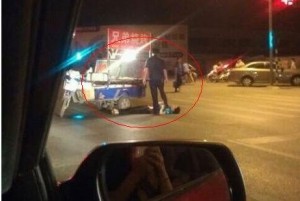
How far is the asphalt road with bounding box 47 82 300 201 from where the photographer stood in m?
8.03

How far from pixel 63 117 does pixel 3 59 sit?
14999mm

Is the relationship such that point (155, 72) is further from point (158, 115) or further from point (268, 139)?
point (268, 139)

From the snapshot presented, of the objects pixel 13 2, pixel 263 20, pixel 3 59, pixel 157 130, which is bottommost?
pixel 157 130

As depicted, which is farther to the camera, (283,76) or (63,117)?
(283,76)

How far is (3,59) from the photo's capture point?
1.28 meters

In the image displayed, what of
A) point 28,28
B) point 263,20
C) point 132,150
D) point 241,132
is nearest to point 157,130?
point 241,132

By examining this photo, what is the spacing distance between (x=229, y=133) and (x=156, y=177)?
10198 millimetres

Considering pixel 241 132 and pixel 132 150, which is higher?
pixel 132 150

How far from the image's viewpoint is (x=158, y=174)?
244cm

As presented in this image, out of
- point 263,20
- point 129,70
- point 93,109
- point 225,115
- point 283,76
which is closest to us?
point 225,115

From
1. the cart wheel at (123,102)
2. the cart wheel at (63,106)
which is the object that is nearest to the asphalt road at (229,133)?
the cart wheel at (63,106)

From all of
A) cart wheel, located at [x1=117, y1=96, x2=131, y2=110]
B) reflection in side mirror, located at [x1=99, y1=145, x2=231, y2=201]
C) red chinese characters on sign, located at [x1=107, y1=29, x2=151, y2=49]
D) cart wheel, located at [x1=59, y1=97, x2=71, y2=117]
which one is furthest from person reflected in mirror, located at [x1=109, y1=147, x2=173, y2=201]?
red chinese characters on sign, located at [x1=107, y1=29, x2=151, y2=49]

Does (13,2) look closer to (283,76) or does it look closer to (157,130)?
(157,130)

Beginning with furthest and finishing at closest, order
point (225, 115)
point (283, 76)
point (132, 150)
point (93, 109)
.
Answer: point (283, 76) → point (93, 109) → point (225, 115) → point (132, 150)
